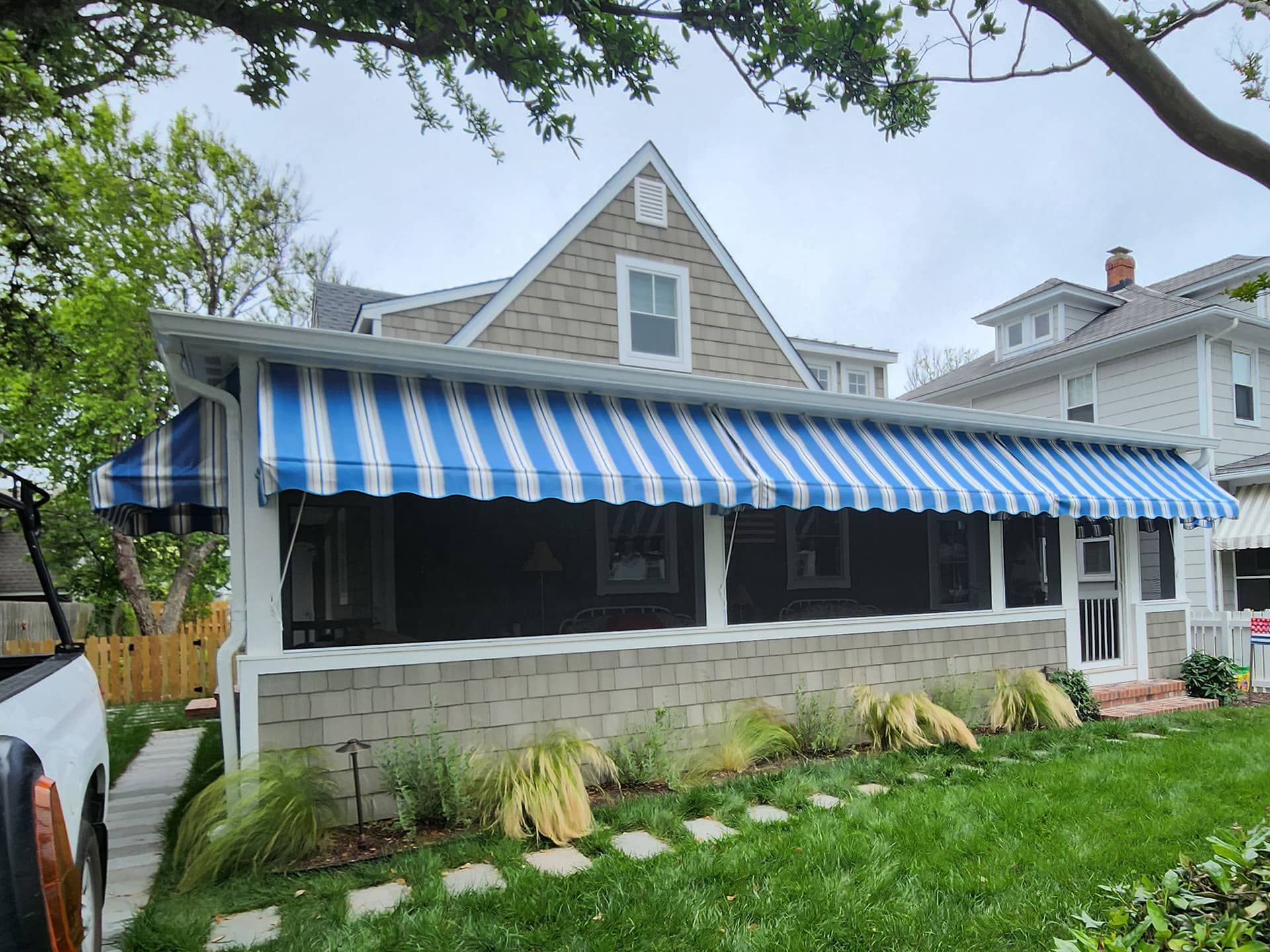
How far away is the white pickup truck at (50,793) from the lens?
171 cm

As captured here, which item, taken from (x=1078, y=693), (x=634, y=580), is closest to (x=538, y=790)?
(x=634, y=580)

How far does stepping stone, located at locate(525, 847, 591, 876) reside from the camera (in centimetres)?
434

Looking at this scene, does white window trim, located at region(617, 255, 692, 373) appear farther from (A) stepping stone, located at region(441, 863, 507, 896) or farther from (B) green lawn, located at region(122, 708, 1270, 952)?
(A) stepping stone, located at region(441, 863, 507, 896)

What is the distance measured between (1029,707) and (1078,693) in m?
0.96

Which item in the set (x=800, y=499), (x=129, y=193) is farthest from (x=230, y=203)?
(x=800, y=499)

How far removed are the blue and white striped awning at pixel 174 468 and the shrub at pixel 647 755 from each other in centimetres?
340

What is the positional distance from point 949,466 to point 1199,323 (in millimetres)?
8561

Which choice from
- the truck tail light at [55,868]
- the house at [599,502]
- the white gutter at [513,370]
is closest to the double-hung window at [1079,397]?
the house at [599,502]

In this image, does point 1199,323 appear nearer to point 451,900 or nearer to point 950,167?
point 950,167

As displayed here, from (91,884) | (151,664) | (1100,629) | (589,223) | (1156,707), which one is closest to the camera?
(91,884)

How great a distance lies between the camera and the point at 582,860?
4.54 meters

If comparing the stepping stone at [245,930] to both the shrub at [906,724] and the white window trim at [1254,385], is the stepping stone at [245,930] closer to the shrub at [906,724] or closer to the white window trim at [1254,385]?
the shrub at [906,724]

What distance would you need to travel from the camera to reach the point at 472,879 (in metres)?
4.29

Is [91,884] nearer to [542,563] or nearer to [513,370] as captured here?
[513,370]
